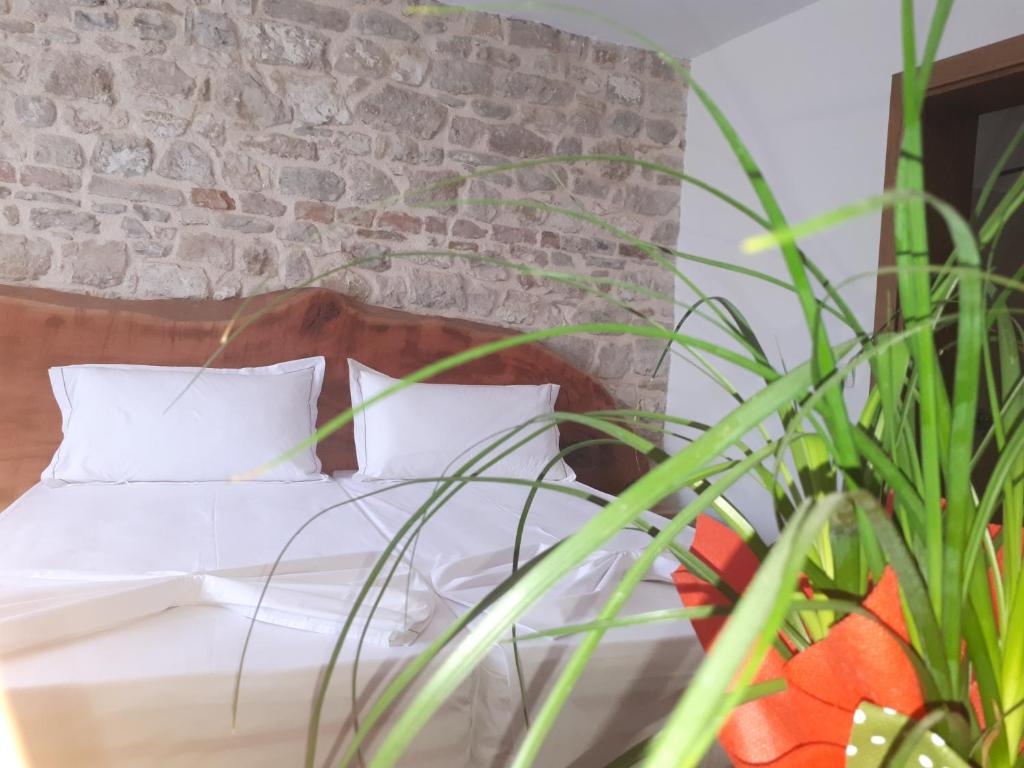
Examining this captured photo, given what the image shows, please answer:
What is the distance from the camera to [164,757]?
1449mm

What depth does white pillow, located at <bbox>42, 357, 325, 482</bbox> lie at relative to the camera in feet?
9.58

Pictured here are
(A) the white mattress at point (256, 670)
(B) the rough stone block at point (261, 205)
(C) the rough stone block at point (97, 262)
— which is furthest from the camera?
(B) the rough stone block at point (261, 205)

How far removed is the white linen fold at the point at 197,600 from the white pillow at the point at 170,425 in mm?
1054

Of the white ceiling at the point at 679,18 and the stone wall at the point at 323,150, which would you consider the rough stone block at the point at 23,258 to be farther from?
the white ceiling at the point at 679,18

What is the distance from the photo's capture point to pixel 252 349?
344cm

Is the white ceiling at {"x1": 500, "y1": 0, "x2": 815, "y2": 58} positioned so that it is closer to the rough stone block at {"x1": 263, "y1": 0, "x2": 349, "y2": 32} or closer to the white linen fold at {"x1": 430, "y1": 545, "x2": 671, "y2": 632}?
the rough stone block at {"x1": 263, "y1": 0, "x2": 349, "y2": 32}

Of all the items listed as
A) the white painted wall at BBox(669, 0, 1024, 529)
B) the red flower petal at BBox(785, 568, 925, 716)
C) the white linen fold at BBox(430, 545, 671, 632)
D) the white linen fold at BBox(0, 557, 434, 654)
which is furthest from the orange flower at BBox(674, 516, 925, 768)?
the white painted wall at BBox(669, 0, 1024, 529)

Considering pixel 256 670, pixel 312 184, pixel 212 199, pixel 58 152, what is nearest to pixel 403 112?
pixel 312 184

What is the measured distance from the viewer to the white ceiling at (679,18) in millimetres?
3514

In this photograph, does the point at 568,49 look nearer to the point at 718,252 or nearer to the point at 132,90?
the point at 718,252

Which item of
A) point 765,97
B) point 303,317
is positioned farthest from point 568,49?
point 303,317

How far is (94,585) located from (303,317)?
6.16ft

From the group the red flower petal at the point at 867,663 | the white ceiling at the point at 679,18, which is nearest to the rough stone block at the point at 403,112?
the white ceiling at the point at 679,18

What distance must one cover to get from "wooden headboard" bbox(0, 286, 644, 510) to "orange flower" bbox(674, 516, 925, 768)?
2536 millimetres
